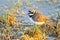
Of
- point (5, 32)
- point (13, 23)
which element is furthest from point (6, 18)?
point (5, 32)

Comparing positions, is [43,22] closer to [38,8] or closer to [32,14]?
[32,14]

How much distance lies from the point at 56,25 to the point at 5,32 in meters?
1.38

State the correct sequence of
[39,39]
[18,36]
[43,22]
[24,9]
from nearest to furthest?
[39,39] → [18,36] → [43,22] → [24,9]

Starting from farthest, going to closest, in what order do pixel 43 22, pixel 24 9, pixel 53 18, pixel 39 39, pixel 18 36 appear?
pixel 24 9 < pixel 53 18 < pixel 43 22 < pixel 18 36 < pixel 39 39

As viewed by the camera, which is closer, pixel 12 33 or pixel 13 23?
pixel 12 33

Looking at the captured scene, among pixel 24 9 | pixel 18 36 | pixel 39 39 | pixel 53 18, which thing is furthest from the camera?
pixel 24 9

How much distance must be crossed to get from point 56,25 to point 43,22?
462 mm

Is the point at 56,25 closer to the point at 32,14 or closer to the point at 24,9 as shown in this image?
the point at 32,14

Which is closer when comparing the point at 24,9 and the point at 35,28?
the point at 35,28

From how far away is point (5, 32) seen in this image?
671 cm

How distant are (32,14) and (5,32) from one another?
1.32m

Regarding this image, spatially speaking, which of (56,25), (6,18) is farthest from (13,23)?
(56,25)

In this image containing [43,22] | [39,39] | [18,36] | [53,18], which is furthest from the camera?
[53,18]

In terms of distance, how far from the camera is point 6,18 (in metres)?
7.36
